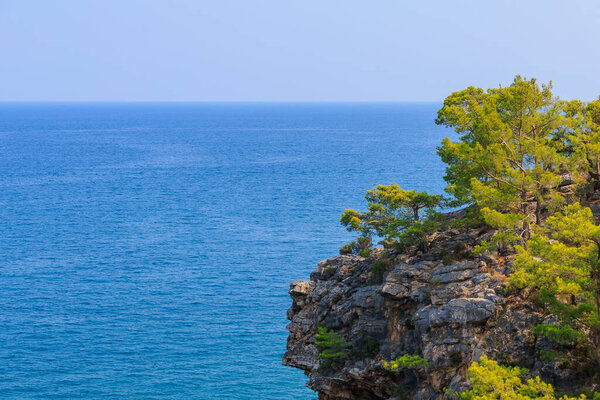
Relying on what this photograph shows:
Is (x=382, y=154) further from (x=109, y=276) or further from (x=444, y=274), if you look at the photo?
(x=444, y=274)

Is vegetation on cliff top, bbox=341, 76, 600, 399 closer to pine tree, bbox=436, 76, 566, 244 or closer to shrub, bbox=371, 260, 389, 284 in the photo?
pine tree, bbox=436, 76, 566, 244

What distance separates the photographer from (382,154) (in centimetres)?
19388

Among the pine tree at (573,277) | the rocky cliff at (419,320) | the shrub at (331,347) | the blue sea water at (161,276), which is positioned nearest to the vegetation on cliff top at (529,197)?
the pine tree at (573,277)

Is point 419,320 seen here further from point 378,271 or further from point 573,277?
point 573,277

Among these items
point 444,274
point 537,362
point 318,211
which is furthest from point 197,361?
point 318,211

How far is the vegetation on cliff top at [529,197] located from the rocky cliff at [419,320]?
5.04 feet

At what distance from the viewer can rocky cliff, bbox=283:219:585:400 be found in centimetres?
3400

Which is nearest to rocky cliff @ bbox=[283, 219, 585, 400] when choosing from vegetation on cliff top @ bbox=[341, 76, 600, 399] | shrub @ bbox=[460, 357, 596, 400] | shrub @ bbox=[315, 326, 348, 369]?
shrub @ bbox=[315, 326, 348, 369]

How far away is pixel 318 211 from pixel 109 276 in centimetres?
4323

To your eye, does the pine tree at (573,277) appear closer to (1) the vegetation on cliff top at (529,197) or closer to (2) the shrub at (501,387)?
(1) the vegetation on cliff top at (529,197)

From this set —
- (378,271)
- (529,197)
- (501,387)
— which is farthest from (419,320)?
(529,197)

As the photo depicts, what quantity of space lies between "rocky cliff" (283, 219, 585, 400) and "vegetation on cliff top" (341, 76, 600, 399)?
5.04 feet

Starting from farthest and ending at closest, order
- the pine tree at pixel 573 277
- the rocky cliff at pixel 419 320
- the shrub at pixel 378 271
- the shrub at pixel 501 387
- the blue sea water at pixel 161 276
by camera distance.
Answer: the blue sea water at pixel 161 276 < the shrub at pixel 378 271 < the rocky cliff at pixel 419 320 < the pine tree at pixel 573 277 < the shrub at pixel 501 387

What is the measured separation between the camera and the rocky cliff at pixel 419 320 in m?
34.0
